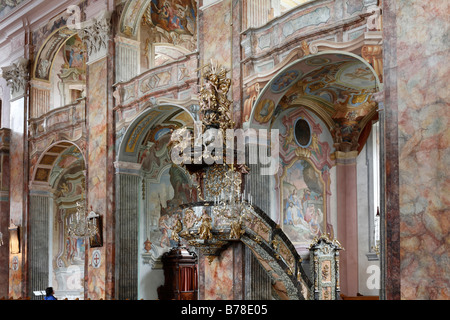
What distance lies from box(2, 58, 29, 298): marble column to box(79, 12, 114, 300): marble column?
3525mm

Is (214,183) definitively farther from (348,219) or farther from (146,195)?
(146,195)

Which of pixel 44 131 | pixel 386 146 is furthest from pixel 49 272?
pixel 386 146

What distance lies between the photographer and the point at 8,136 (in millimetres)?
18469

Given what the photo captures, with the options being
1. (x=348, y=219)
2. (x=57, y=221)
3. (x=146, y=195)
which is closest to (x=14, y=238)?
(x=57, y=221)

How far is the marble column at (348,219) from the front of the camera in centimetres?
1303

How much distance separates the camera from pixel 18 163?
59.0ft

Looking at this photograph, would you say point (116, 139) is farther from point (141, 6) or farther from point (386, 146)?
point (386, 146)

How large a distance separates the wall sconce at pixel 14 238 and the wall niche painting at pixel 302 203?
29.7 feet

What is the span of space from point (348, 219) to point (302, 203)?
1.39 meters

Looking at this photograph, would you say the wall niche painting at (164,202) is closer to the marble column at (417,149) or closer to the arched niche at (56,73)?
the arched niche at (56,73)

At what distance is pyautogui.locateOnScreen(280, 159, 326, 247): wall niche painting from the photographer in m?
12.1

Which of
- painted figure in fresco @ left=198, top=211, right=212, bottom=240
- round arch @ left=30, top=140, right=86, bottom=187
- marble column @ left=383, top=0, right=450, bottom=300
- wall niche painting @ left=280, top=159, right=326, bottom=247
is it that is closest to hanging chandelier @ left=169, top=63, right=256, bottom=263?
painted figure in fresco @ left=198, top=211, right=212, bottom=240

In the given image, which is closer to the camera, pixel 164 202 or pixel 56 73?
pixel 164 202
